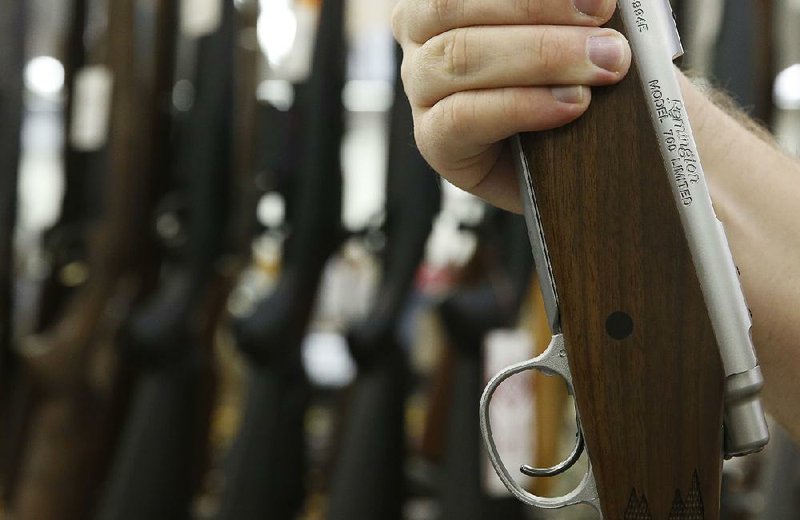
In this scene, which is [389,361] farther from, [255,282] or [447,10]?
[447,10]

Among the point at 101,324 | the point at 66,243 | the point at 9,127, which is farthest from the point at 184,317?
the point at 9,127

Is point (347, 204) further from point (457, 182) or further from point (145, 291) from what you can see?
point (457, 182)

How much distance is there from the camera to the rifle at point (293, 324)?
1.49 meters

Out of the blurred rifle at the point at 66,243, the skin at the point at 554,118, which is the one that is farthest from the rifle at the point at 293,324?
the skin at the point at 554,118

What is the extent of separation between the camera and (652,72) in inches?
20.7

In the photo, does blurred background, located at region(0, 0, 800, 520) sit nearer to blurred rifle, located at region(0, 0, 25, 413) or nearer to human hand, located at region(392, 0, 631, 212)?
blurred rifle, located at region(0, 0, 25, 413)

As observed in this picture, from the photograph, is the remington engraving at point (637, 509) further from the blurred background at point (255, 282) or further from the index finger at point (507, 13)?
the blurred background at point (255, 282)

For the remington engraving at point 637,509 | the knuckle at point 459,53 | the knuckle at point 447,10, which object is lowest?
the remington engraving at point 637,509

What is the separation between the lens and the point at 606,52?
1.69 feet

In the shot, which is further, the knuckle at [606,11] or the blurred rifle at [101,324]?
the blurred rifle at [101,324]

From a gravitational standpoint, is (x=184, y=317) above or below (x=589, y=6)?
below

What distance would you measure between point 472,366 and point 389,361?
0.15 meters

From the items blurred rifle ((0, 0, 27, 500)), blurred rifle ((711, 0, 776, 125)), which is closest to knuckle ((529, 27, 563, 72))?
blurred rifle ((711, 0, 776, 125))

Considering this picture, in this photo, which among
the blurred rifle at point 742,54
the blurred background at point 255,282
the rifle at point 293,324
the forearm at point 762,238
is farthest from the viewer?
the rifle at point 293,324
